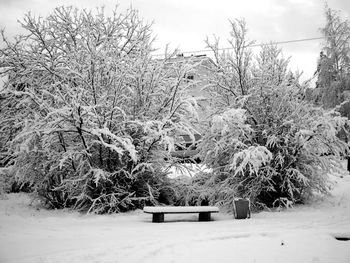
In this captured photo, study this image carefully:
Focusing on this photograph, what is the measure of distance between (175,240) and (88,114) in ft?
14.2

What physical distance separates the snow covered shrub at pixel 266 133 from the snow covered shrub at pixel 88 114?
112 cm

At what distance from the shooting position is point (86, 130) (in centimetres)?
870

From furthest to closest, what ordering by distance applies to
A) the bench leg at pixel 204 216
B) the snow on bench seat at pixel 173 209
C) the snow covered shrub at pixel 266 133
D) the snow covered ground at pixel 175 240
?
1. the snow covered shrub at pixel 266 133
2. the bench leg at pixel 204 216
3. the snow on bench seat at pixel 173 209
4. the snow covered ground at pixel 175 240

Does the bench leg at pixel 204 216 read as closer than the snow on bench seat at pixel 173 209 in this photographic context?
No

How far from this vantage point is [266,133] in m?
9.15

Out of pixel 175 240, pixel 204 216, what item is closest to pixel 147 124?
pixel 204 216

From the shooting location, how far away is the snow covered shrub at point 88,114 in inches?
354

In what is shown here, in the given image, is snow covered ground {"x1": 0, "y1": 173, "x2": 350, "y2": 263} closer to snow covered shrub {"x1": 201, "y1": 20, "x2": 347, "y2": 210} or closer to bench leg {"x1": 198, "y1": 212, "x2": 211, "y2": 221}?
bench leg {"x1": 198, "y1": 212, "x2": 211, "y2": 221}

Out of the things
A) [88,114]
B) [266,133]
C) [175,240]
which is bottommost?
[175,240]

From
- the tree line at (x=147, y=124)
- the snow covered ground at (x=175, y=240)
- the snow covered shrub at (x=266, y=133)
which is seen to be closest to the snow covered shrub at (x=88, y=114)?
the tree line at (x=147, y=124)

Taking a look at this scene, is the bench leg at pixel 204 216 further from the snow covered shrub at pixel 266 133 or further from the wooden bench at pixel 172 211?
the snow covered shrub at pixel 266 133

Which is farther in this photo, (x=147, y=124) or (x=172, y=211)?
(x=147, y=124)

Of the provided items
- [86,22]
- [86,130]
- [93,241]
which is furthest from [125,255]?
[86,22]

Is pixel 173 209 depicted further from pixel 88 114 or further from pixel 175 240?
pixel 88 114
